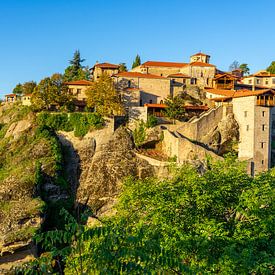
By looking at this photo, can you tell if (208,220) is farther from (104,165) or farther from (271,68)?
(271,68)

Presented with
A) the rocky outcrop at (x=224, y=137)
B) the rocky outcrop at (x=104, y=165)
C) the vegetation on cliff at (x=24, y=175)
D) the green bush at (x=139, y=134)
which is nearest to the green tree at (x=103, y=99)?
the rocky outcrop at (x=104, y=165)

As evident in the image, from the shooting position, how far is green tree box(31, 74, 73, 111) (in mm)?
54281

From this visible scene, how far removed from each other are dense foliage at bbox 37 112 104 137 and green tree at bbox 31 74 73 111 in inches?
80.2

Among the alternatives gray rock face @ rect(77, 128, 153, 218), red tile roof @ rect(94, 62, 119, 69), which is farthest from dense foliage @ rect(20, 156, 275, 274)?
red tile roof @ rect(94, 62, 119, 69)

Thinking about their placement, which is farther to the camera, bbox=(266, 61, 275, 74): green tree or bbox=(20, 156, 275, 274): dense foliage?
bbox=(266, 61, 275, 74): green tree

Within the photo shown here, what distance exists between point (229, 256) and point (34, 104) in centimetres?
4313

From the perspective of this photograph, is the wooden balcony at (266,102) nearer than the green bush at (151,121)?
Yes

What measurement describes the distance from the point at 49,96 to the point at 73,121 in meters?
4.92

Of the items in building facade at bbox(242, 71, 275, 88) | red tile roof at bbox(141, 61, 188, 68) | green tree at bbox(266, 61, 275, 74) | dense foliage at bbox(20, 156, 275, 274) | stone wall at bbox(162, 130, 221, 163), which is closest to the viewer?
dense foliage at bbox(20, 156, 275, 274)

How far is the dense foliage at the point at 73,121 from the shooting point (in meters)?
52.2

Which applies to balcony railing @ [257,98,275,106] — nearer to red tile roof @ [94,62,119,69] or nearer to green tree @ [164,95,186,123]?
green tree @ [164,95,186,123]

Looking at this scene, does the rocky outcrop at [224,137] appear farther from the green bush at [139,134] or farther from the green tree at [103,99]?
the green tree at [103,99]

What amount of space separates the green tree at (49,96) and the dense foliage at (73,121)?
6.68 feet

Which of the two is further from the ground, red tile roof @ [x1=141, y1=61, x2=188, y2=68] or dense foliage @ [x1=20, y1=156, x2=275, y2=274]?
red tile roof @ [x1=141, y1=61, x2=188, y2=68]
